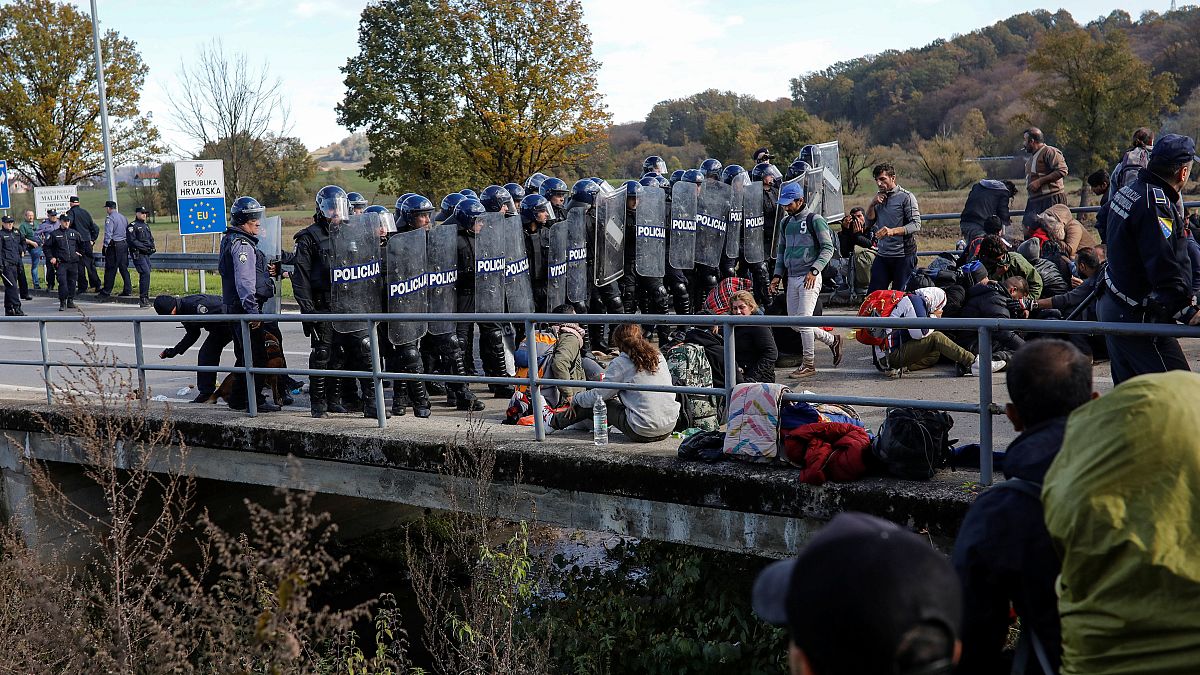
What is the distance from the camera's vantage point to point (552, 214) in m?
10.3

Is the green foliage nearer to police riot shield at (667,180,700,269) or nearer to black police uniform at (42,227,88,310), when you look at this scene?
police riot shield at (667,180,700,269)

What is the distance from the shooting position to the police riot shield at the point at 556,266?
32.2 ft

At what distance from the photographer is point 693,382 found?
7449mm

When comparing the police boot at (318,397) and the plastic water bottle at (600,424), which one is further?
the police boot at (318,397)

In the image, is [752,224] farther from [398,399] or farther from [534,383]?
[534,383]

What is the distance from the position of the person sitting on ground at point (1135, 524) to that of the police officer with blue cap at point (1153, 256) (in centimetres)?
289

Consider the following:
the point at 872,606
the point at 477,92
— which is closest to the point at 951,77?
the point at 477,92

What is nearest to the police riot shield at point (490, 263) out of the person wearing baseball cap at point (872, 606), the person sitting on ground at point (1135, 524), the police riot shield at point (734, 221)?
the police riot shield at point (734, 221)

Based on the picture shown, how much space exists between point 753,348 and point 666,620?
7.43 ft

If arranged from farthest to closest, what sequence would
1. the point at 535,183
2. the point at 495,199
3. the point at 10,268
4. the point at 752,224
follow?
1. the point at 10,268
2. the point at 752,224
3. the point at 535,183
4. the point at 495,199

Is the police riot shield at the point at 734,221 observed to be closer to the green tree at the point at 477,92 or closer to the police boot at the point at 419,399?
the police boot at the point at 419,399

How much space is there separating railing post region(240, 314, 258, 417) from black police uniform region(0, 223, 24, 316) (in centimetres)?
1275

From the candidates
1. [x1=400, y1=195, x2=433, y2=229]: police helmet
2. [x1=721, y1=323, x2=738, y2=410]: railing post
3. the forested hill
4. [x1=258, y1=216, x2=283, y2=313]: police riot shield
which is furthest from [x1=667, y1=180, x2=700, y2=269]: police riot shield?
the forested hill

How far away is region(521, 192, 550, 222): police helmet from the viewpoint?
9828mm
